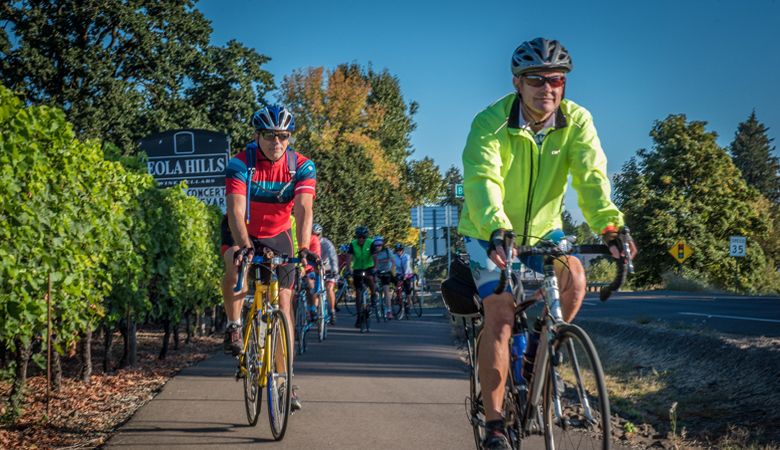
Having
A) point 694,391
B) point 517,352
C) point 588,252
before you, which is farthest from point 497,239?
point 694,391

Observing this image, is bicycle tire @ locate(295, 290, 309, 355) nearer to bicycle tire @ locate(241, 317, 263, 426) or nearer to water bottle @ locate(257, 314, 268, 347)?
bicycle tire @ locate(241, 317, 263, 426)

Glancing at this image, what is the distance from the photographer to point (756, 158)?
125m

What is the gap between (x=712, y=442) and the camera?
7.48m

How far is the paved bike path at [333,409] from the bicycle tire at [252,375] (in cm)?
13

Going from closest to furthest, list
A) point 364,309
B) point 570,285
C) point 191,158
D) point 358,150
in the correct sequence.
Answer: point 570,285, point 364,309, point 191,158, point 358,150

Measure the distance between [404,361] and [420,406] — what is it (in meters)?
4.00

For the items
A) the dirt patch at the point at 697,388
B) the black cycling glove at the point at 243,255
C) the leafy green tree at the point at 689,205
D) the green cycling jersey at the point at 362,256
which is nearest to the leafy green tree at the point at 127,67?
the green cycling jersey at the point at 362,256

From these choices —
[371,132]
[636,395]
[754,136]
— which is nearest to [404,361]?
[636,395]

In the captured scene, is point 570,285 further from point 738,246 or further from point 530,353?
point 738,246

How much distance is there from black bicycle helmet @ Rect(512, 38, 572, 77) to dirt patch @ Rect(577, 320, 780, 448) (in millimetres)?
3416

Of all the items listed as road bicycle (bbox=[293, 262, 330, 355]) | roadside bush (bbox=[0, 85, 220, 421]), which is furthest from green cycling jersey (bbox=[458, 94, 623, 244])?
road bicycle (bbox=[293, 262, 330, 355])

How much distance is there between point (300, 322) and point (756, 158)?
122783mm

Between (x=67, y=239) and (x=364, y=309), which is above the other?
(x=67, y=239)

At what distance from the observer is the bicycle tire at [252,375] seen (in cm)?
677
